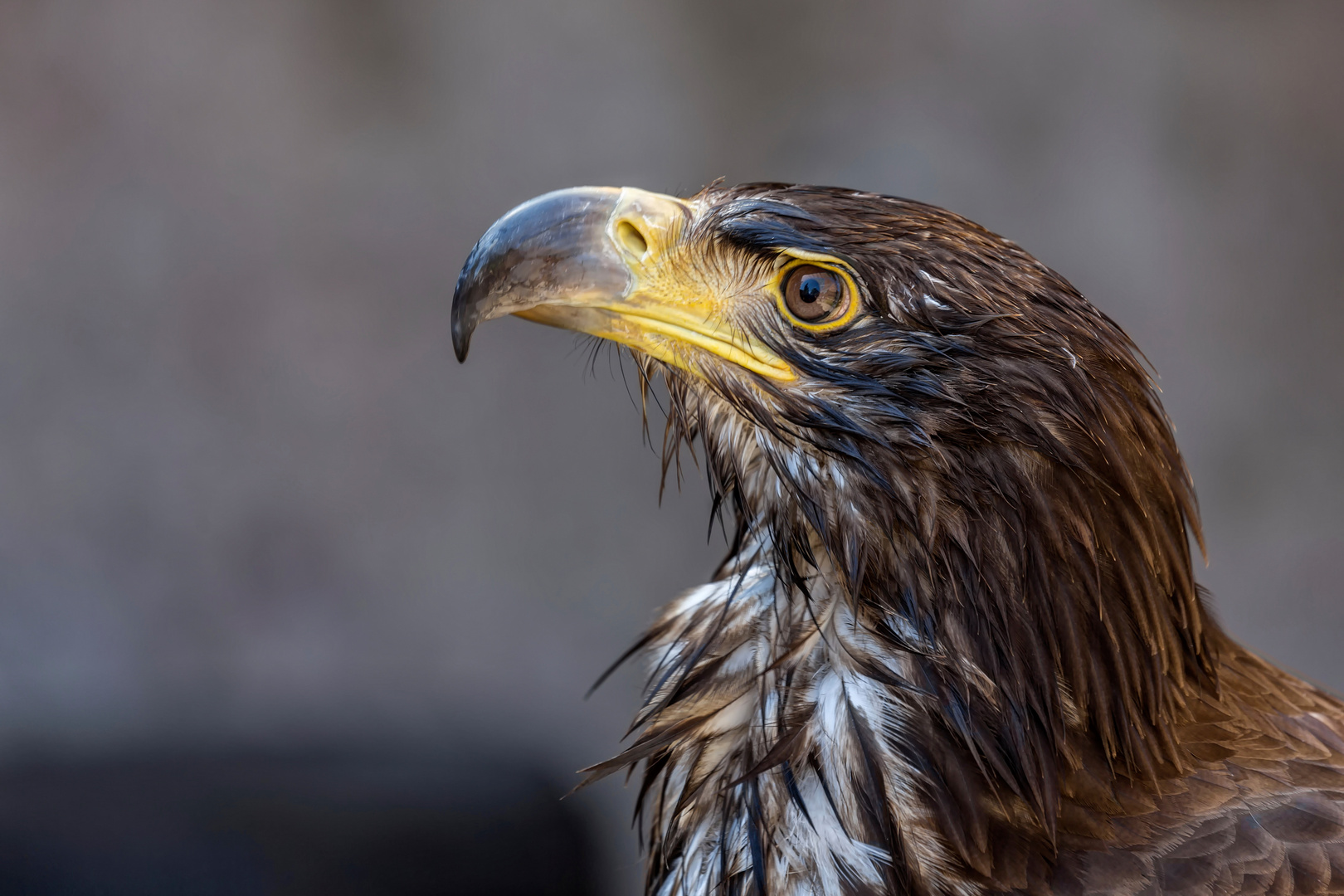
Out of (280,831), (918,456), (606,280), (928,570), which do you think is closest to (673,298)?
(606,280)

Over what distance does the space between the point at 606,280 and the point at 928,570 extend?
1.90 feet

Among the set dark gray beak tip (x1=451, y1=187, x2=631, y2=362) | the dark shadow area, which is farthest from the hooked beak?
the dark shadow area

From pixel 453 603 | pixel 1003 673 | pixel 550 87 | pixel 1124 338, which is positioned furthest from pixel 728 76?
pixel 1003 673

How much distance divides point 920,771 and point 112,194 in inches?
141

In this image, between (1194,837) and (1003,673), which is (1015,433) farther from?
(1194,837)

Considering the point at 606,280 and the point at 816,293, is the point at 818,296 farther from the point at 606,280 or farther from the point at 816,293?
the point at 606,280

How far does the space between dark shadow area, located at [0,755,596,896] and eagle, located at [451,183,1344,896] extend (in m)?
1.66

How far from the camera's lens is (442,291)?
3.85 m

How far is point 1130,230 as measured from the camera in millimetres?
4035

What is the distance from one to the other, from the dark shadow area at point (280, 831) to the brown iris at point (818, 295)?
2169mm

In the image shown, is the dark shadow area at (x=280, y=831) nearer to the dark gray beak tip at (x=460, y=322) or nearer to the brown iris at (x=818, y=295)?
the dark gray beak tip at (x=460, y=322)

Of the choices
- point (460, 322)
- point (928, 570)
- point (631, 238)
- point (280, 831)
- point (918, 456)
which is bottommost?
point (280, 831)

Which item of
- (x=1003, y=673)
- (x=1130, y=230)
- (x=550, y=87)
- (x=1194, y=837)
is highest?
(x=550, y=87)

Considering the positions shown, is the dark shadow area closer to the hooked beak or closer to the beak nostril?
the hooked beak
